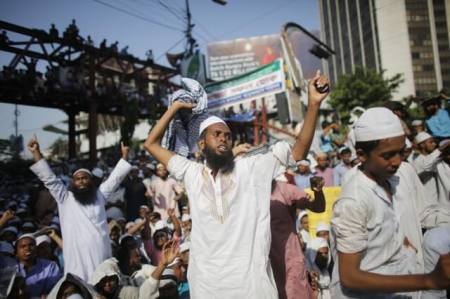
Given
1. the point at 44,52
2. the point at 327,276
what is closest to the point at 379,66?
the point at 44,52

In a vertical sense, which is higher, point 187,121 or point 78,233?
point 187,121

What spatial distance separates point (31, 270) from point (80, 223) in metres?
0.88

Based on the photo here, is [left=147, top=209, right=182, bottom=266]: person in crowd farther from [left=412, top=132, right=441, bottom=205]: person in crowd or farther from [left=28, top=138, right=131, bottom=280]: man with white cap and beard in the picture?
[left=412, top=132, right=441, bottom=205]: person in crowd

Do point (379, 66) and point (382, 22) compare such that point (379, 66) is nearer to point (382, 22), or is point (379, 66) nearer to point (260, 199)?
point (382, 22)

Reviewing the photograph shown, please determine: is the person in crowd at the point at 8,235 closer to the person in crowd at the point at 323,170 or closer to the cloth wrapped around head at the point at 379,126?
the person in crowd at the point at 323,170

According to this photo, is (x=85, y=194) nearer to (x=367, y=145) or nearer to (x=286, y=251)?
(x=286, y=251)

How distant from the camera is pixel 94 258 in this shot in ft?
12.7

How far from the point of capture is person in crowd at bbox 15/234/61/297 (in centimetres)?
Answer: 399

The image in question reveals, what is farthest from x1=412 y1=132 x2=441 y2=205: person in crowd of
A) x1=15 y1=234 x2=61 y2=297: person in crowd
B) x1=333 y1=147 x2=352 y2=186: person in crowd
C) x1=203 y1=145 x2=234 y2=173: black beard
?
x1=15 y1=234 x2=61 y2=297: person in crowd

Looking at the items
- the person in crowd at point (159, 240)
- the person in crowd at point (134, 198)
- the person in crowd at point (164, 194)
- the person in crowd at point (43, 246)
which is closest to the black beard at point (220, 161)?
the person in crowd at point (159, 240)

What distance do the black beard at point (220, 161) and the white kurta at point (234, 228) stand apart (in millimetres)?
40

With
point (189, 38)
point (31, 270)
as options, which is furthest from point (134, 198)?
point (189, 38)

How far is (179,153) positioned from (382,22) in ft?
200

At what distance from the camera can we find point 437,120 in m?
5.83
